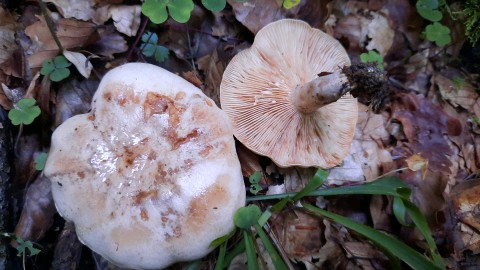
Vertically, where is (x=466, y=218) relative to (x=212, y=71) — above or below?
below

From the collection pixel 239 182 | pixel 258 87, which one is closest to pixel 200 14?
pixel 258 87

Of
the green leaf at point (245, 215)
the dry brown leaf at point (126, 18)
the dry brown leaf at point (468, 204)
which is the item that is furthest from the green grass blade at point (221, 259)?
the dry brown leaf at point (468, 204)

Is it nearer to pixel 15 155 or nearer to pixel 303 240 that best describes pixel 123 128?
pixel 15 155

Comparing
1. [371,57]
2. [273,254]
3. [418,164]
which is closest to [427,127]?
[418,164]

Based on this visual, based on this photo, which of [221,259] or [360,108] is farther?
[360,108]

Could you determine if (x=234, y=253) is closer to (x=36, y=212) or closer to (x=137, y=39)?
(x=36, y=212)

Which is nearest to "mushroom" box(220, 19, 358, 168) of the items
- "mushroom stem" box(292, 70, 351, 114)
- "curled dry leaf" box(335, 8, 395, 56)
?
"mushroom stem" box(292, 70, 351, 114)

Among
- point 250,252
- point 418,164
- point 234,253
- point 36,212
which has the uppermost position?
point 418,164
